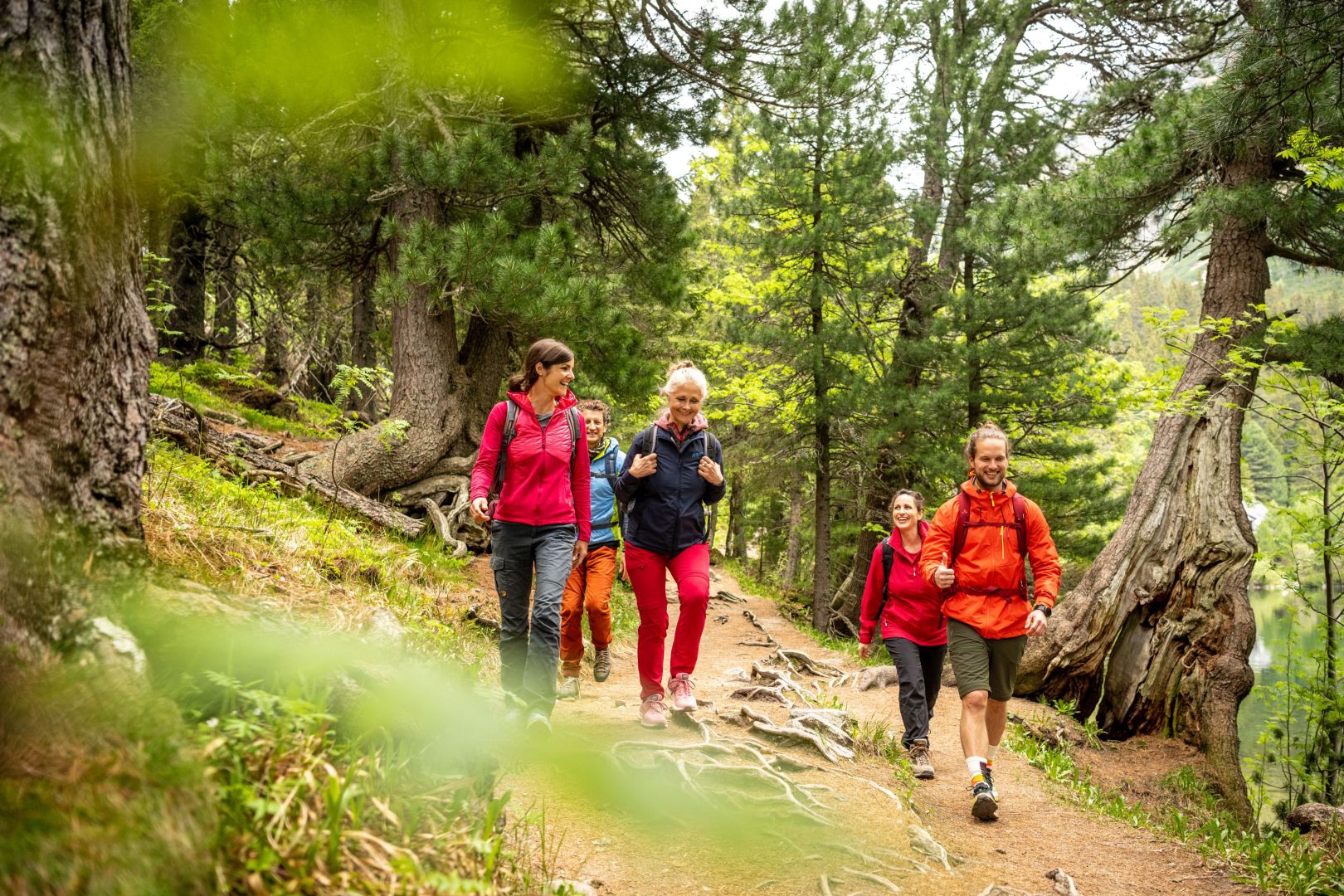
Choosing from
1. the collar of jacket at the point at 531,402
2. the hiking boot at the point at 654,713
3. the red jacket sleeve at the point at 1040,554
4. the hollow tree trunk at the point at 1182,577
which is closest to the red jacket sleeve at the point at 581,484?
the collar of jacket at the point at 531,402

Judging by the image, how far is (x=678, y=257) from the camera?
11.0m

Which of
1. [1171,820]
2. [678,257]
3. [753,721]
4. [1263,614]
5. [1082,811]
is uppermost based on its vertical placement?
[678,257]

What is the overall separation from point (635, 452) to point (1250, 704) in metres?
27.6

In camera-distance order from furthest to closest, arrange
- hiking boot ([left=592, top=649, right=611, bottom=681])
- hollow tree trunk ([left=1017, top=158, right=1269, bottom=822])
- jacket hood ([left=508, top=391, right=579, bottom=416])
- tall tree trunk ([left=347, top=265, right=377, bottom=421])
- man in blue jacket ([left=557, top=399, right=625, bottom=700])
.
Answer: tall tree trunk ([left=347, top=265, right=377, bottom=421])
hollow tree trunk ([left=1017, top=158, right=1269, bottom=822])
hiking boot ([left=592, top=649, right=611, bottom=681])
man in blue jacket ([left=557, top=399, right=625, bottom=700])
jacket hood ([left=508, top=391, right=579, bottom=416])

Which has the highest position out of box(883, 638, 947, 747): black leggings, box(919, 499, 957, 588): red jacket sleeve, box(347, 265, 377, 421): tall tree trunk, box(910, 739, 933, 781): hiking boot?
box(347, 265, 377, 421): tall tree trunk

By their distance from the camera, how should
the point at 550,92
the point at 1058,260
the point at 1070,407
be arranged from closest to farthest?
the point at 550,92
the point at 1058,260
the point at 1070,407

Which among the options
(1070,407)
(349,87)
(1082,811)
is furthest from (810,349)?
(1082,811)

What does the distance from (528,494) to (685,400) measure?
1137 mm

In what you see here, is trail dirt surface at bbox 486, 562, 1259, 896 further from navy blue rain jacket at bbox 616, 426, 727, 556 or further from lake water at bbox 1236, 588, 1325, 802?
lake water at bbox 1236, 588, 1325, 802

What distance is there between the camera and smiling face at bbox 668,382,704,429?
183 inches

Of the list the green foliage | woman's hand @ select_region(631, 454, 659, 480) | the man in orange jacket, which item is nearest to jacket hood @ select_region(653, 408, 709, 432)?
woman's hand @ select_region(631, 454, 659, 480)

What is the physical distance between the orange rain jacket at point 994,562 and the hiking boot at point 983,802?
91 cm

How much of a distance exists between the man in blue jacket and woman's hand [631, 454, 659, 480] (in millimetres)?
1399

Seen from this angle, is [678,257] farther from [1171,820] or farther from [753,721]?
[1171,820]
